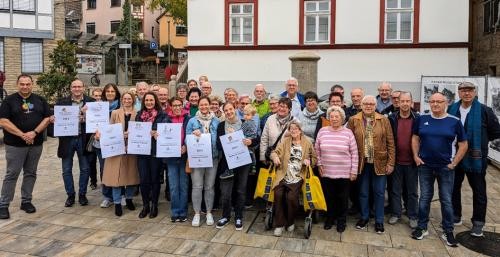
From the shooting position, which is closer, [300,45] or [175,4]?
[300,45]

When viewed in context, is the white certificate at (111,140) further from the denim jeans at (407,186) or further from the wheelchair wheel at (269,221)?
the denim jeans at (407,186)

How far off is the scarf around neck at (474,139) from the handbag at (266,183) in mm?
2395

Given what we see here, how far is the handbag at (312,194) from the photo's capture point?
5527mm

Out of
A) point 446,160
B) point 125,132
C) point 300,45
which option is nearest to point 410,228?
point 446,160

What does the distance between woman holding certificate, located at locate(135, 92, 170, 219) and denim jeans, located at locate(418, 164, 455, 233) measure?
133 inches

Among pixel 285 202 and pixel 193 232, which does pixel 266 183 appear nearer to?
pixel 285 202

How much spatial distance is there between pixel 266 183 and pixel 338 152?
3.26 ft

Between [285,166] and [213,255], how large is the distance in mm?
1433

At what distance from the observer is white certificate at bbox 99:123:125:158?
20.1ft

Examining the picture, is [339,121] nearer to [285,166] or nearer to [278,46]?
[285,166]

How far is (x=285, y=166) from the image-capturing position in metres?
5.59

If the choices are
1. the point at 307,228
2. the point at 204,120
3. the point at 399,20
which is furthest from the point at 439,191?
the point at 399,20

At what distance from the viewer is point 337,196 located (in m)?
5.77

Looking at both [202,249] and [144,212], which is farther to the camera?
[144,212]
